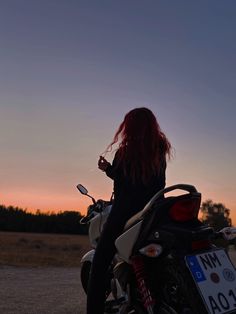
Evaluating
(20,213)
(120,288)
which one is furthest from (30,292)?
(20,213)

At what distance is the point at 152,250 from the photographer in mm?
4043

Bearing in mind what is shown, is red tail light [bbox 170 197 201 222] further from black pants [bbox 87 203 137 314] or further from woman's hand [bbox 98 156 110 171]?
woman's hand [bbox 98 156 110 171]

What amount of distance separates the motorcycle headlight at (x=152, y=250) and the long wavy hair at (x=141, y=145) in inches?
27.6

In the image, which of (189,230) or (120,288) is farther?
(120,288)

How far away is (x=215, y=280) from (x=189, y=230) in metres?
0.40

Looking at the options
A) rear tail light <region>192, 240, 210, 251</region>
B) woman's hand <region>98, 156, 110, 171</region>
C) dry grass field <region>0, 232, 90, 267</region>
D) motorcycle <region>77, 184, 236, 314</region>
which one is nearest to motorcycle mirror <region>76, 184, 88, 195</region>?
woman's hand <region>98, 156, 110, 171</region>

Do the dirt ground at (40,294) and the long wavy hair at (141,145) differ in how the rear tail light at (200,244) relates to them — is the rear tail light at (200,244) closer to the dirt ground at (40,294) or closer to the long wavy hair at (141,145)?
the long wavy hair at (141,145)

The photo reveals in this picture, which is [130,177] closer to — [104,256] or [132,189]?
[132,189]

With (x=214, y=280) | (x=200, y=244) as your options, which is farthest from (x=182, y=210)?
(x=214, y=280)

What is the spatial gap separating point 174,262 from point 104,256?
843 millimetres

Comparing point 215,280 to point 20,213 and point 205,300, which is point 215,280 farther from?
point 20,213

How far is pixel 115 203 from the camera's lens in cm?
461

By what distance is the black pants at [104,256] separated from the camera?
4.52m

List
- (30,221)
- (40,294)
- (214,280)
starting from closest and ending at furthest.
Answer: (214,280), (40,294), (30,221)
